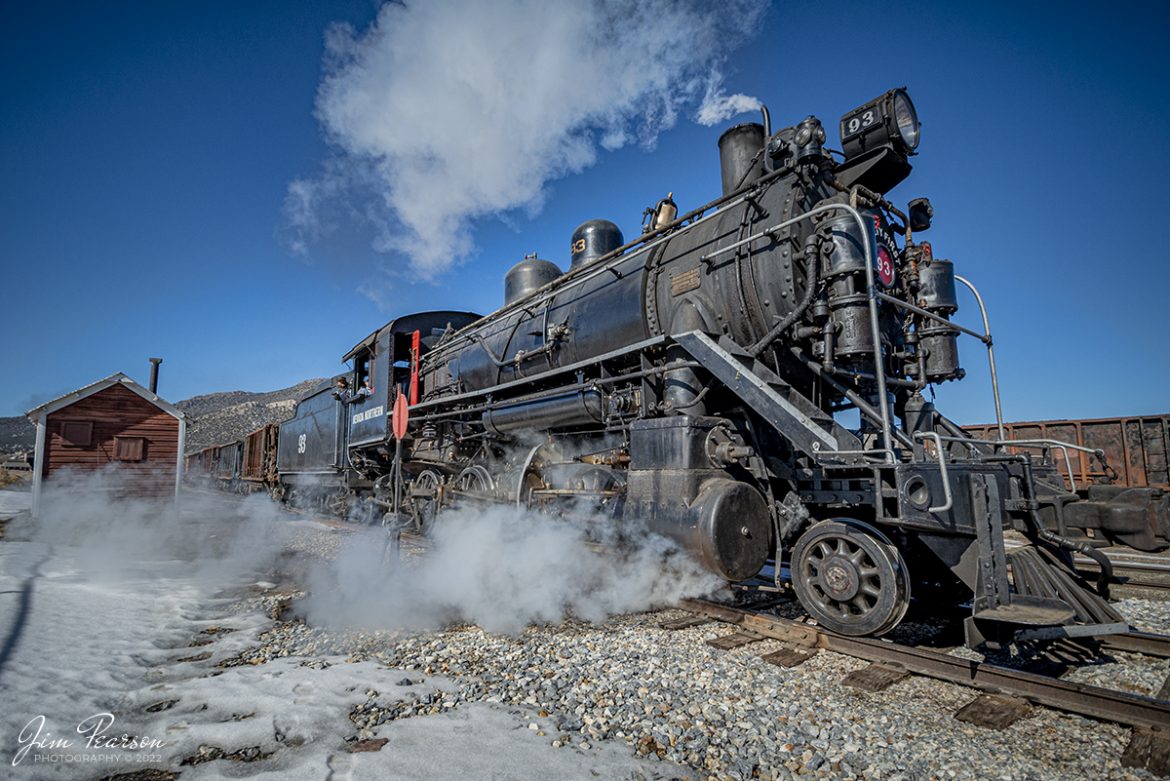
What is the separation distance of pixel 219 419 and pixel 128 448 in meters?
53.3

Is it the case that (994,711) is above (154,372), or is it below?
below

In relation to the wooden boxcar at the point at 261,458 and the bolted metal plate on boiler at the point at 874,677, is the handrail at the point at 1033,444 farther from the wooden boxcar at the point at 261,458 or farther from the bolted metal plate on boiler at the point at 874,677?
the wooden boxcar at the point at 261,458

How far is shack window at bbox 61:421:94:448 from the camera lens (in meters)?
13.0

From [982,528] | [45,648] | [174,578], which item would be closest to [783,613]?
[982,528]

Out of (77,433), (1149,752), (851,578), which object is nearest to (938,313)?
(851,578)

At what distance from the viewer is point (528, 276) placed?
31.0 ft

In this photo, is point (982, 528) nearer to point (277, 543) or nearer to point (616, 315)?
point (616, 315)

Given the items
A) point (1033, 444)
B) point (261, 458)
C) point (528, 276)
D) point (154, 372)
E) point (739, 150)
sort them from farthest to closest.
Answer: point (154, 372)
point (261, 458)
point (528, 276)
point (739, 150)
point (1033, 444)

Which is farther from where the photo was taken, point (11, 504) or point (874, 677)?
point (11, 504)

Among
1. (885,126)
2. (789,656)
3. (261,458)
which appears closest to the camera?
(789,656)

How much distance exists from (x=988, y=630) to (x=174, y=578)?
7667mm

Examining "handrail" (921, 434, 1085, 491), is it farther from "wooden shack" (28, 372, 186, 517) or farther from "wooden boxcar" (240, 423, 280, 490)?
"wooden boxcar" (240, 423, 280, 490)

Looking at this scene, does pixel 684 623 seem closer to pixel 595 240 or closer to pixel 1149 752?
pixel 1149 752

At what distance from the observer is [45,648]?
348cm
